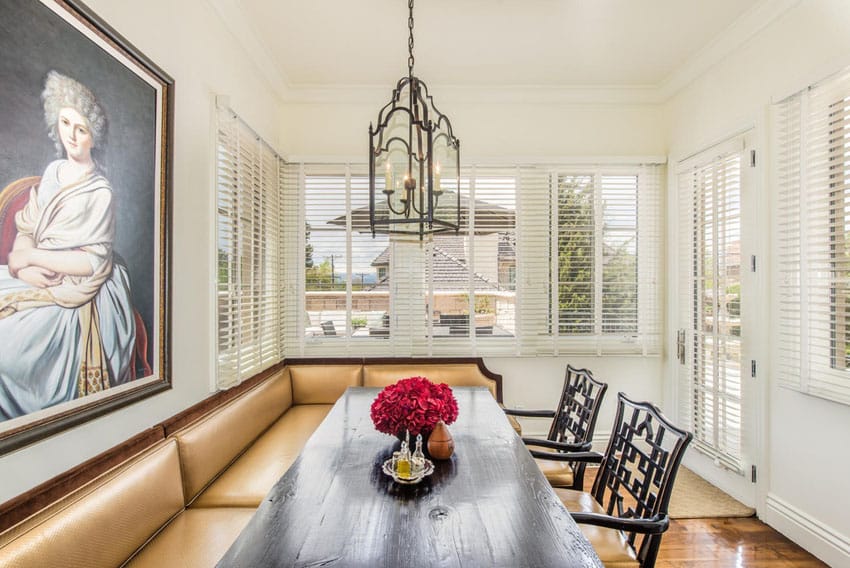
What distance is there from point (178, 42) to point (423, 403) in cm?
201

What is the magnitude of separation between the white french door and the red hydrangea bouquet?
7.23ft

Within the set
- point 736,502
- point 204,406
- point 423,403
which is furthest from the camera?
point 736,502

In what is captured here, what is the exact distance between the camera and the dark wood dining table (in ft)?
3.61

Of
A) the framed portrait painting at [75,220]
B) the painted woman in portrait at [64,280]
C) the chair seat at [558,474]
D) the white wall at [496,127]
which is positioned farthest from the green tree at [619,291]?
the painted woman in portrait at [64,280]

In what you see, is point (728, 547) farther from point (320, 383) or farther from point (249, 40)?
point (249, 40)

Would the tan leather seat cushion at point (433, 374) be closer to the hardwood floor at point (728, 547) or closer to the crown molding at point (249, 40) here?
the hardwood floor at point (728, 547)

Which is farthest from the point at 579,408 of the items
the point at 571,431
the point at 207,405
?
the point at 207,405

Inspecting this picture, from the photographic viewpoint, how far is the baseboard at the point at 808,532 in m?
2.11

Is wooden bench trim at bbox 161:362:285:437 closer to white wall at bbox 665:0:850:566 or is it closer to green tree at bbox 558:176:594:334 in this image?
green tree at bbox 558:176:594:334

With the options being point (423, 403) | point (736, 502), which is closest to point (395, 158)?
point (423, 403)

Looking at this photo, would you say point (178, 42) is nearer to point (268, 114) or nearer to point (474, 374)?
point (268, 114)

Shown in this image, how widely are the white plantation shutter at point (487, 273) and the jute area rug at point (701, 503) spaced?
1017 millimetres

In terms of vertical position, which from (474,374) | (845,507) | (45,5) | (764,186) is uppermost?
(45,5)

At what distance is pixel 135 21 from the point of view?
67.4 inches
